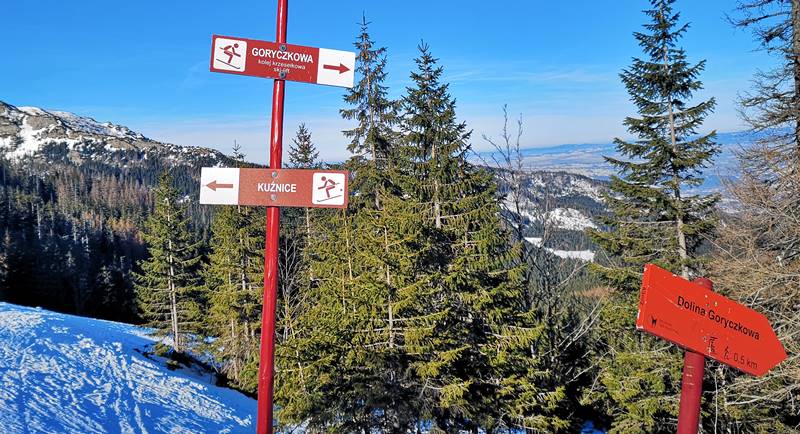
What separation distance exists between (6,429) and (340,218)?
1053cm

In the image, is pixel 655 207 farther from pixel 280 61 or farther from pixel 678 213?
pixel 280 61

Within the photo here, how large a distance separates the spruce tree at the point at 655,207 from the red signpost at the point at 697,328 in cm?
1177

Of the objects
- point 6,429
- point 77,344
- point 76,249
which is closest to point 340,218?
point 6,429

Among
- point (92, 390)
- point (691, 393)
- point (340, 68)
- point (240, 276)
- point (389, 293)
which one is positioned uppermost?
point (340, 68)

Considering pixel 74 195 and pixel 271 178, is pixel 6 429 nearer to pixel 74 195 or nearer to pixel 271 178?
pixel 271 178

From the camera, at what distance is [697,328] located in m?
2.20

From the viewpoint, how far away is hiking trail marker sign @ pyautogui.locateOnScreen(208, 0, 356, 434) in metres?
3.54

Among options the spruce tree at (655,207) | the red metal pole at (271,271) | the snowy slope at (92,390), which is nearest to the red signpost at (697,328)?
the red metal pole at (271,271)

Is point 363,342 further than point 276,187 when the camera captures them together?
Yes

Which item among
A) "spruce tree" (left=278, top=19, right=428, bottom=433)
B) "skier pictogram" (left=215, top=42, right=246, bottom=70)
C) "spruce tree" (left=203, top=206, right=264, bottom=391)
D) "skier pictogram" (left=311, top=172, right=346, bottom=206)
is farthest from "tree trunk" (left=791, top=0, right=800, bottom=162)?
"spruce tree" (left=203, top=206, right=264, bottom=391)

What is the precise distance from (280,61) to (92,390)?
19576mm

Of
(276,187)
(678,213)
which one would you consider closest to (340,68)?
(276,187)

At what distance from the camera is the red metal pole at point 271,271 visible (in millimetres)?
3629

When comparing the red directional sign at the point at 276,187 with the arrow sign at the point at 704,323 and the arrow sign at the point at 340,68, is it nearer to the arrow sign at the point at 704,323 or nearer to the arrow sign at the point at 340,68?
the arrow sign at the point at 340,68
